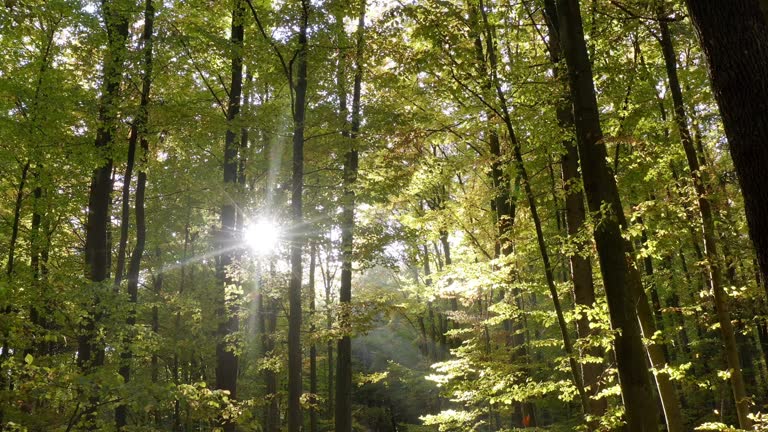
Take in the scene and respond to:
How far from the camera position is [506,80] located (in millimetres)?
6059

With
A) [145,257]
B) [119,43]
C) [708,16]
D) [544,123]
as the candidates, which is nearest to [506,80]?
[544,123]

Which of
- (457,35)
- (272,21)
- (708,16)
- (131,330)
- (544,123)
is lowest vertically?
(131,330)

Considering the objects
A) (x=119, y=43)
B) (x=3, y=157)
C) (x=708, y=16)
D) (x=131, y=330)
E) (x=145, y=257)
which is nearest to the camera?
(x=708, y=16)

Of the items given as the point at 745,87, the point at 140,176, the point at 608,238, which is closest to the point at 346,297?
the point at 140,176

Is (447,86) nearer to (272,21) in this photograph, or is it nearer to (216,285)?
(272,21)

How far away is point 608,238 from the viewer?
4742 mm

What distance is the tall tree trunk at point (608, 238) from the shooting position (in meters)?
4.51

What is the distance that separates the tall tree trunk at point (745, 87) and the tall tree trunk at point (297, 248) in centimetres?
721

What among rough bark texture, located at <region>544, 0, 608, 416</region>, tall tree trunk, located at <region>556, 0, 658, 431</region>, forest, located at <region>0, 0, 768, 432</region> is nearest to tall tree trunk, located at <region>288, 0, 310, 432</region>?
forest, located at <region>0, 0, 768, 432</region>

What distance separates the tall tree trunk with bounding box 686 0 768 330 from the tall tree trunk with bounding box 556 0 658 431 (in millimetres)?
1535

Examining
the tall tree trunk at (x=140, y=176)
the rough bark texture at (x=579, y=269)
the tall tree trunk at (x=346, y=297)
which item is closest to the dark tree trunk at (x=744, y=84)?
the rough bark texture at (x=579, y=269)

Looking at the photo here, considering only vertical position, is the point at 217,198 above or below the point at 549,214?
above

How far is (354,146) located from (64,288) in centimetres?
628

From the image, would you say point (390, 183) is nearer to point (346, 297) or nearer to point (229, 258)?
point (346, 297)
